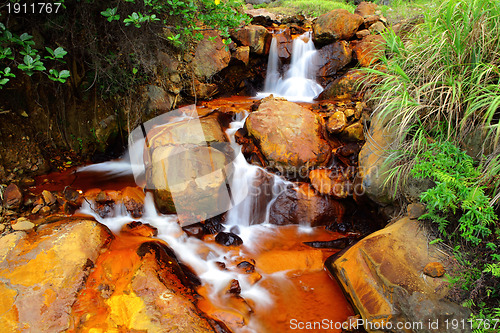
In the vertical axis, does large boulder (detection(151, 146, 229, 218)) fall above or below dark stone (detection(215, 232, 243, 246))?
above

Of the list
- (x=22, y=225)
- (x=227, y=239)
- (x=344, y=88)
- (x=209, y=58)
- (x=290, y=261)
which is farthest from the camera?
(x=209, y=58)

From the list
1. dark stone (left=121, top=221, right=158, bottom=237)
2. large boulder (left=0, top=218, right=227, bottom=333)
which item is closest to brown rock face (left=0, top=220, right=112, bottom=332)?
large boulder (left=0, top=218, right=227, bottom=333)

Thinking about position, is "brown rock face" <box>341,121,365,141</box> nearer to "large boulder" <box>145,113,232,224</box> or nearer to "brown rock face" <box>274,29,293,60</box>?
"large boulder" <box>145,113,232,224</box>

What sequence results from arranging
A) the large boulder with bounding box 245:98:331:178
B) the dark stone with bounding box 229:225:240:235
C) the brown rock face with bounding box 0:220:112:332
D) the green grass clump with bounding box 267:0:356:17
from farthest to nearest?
the green grass clump with bounding box 267:0:356:17 → the large boulder with bounding box 245:98:331:178 → the dark stone with bounding box 229:225:240:235 → the brown rock face with bounding box 0:220:112:332

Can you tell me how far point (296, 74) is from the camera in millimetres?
7367

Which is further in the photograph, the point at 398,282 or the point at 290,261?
the point at 290,261

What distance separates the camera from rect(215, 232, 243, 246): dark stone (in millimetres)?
3949

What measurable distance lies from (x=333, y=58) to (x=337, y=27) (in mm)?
803

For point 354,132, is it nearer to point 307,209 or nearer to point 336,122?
point 336,122

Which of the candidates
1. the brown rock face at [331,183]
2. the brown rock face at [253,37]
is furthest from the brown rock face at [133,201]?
the brown rock face at [253,37]

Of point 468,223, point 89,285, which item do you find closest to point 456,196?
point 468,223

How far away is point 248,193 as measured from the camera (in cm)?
451

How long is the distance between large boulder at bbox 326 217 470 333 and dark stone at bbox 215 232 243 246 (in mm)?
1356

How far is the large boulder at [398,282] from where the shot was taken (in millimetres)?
2471
